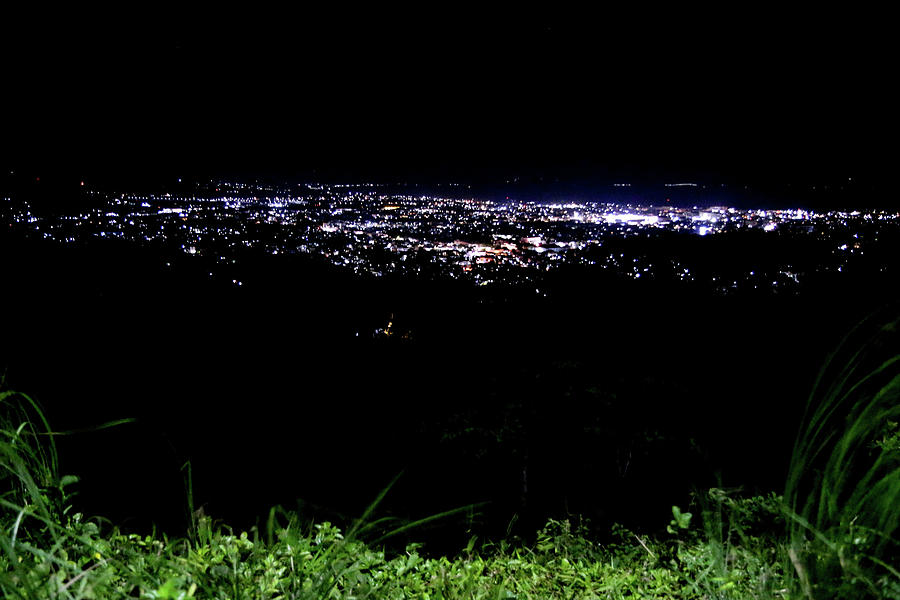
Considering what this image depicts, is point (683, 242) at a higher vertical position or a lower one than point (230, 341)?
higher

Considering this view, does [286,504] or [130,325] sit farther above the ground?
[130,325]

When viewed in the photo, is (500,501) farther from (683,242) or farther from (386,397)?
(683,242)

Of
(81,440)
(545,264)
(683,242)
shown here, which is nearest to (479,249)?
(545,264)

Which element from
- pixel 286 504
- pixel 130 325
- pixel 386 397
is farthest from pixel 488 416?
pixel 130 325

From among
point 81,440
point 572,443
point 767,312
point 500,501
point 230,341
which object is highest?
point 767,312

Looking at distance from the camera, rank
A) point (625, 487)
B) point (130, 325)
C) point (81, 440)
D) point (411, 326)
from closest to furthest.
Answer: point (81, 440), point (625, 487), point (130, 325), point (411, 326)

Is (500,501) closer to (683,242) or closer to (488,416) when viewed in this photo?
(488,416)

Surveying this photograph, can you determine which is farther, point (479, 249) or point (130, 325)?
point (479, 249)

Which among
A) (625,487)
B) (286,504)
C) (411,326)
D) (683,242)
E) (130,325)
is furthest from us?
(683,242)

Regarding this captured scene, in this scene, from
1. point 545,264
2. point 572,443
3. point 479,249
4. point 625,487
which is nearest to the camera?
point 625,487
